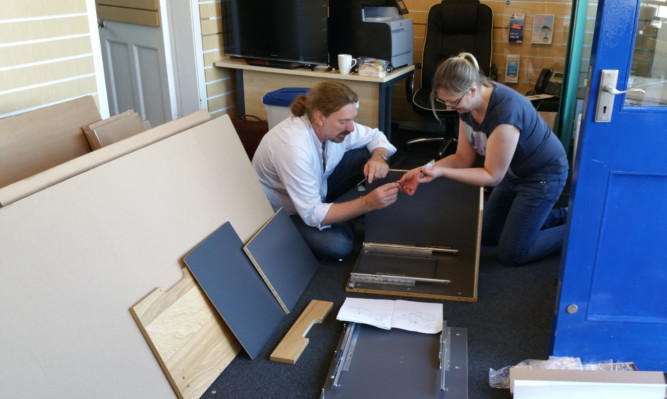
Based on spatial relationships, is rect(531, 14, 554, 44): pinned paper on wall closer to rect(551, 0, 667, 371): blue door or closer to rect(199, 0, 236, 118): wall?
rect(199, 0, 236, 118): wall

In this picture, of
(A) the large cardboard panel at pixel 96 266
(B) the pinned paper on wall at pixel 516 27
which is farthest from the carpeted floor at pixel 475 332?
(B) the pinned paper on wall at pixel 516 27

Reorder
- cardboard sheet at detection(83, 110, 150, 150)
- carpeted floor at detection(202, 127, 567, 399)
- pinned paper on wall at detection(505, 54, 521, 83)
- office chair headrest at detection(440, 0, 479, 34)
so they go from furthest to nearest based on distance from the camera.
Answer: pinned paper on wall at detection(505, 54, 521, 83) → office chair headrest at detection(440, 0, 479, 34) → cardboard sheet at detection(83, 110, 150, 150) → carpeted floor at detection(202, 127, 567, 399)

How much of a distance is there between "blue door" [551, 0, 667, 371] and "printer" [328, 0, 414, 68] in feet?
7.07

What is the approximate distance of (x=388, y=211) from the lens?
2867 millimetres

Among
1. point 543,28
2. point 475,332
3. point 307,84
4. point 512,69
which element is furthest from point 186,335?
point 543,28

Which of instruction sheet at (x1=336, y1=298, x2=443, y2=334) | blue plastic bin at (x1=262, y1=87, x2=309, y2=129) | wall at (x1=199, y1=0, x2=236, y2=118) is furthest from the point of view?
wall at (x1=199, y1=0, x2=236, y2=118)

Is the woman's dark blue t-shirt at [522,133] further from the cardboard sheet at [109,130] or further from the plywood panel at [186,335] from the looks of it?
the cardboard sheet at [109,130]

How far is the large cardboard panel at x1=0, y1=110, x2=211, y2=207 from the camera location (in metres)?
1.74

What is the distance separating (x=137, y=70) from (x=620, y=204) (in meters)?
3.35

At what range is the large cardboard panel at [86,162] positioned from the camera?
1.74 meters

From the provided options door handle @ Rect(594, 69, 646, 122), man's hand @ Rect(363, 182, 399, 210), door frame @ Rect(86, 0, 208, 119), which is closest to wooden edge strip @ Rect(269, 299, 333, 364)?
man's hand @ Rect(363, 182, 399, 210)

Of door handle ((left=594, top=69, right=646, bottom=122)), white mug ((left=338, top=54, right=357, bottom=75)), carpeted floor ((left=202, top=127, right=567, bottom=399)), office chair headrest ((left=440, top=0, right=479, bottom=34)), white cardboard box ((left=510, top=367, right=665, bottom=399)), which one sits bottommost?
carpeted floor ((left=202, top=127, right=567, bottom=399))

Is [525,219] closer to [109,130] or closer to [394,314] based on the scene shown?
[394,314]

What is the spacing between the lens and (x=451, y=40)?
4.30m
